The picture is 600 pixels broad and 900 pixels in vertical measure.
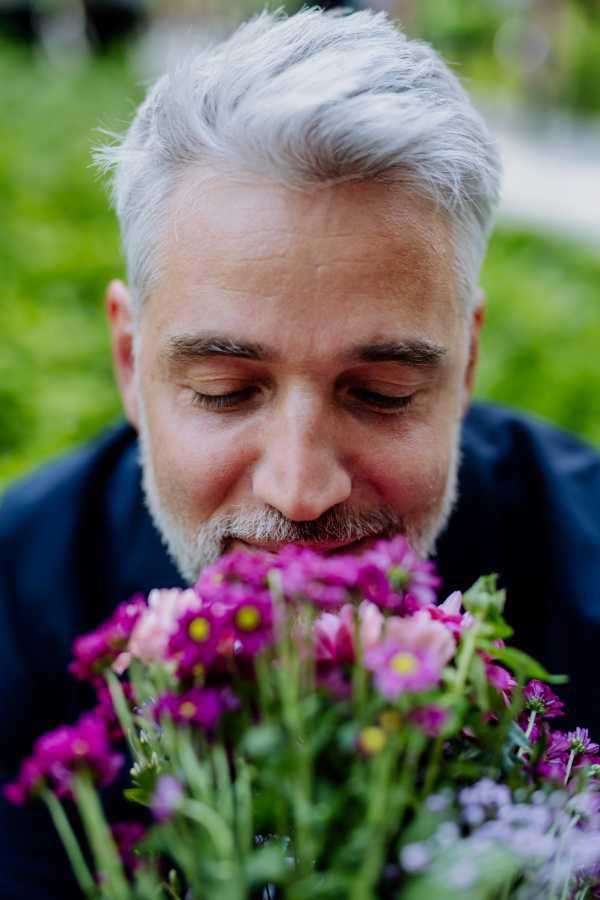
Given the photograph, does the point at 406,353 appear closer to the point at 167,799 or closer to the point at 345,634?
the point at 345,634

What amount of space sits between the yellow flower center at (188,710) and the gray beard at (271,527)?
73cm

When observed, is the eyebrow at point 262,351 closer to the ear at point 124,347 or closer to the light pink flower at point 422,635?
the ear at point 124,347

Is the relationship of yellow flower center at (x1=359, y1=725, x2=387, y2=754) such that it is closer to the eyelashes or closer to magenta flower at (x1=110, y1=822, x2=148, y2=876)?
magenta flower at (x1=110, y1=822, x2=148, y2=876)

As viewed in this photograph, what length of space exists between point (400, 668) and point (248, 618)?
146 mm

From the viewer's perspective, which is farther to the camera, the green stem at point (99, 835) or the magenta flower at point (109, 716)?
the magenta flower at point (109, 716)

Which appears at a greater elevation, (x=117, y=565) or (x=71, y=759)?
(x=71, y=759)

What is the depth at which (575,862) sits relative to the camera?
2.57 feet

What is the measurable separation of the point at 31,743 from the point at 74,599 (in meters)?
0.41

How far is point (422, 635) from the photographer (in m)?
0.73

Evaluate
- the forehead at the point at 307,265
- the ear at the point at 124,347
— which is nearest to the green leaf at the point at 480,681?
the forehead at the point at 307,265

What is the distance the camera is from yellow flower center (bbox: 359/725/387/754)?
0.64m

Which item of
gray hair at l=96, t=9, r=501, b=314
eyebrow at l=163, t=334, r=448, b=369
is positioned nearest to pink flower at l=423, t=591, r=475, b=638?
eyebrow at l=163, t=334, r=448, b=369

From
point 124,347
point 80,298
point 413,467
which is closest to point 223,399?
point 413,467

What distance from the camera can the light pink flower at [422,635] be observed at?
719 mm
